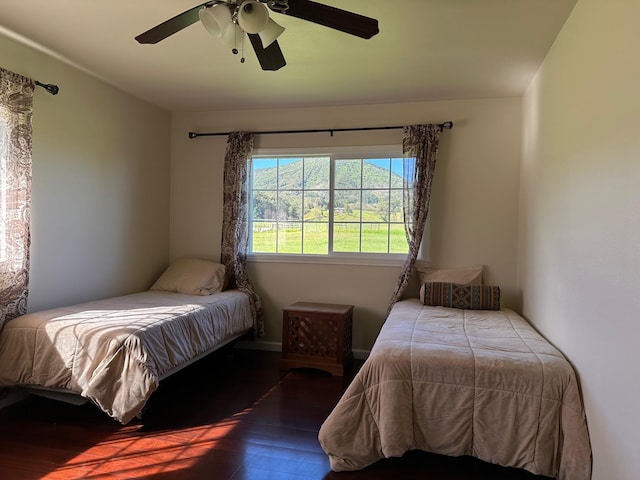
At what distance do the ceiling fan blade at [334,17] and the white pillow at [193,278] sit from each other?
8.77 feet

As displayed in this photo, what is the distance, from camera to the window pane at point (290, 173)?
13.9 ft

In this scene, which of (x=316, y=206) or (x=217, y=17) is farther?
(x=316, y=206)

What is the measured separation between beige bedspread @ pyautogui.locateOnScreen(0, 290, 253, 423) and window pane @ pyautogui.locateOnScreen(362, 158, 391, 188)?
2087mm

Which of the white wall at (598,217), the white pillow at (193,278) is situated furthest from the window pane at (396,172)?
the white pillow at (193,278)

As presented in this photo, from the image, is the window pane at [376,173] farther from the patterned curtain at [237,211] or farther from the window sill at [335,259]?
the patterned curtain at [237,211]

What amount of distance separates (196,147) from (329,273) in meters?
1.92

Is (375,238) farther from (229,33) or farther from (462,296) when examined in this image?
(229,33)

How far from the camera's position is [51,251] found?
3.07m

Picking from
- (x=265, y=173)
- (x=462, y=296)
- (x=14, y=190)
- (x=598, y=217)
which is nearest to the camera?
(x=598, y=217)

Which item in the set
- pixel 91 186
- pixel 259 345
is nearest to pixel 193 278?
pixel 259 345

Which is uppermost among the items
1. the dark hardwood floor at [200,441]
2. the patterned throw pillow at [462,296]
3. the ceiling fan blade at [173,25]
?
the ceiling fan blade at [173,25]

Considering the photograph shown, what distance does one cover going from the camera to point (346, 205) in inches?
162

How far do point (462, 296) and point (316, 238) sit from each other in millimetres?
1501

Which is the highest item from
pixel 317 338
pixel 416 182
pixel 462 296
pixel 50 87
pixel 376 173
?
pixel 50 87
